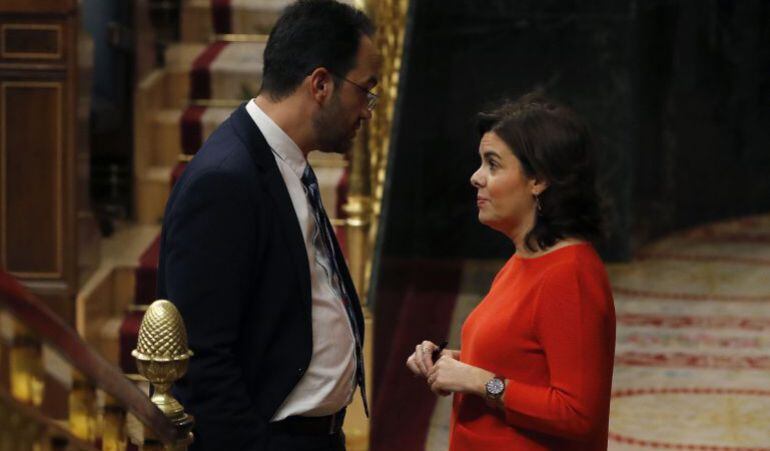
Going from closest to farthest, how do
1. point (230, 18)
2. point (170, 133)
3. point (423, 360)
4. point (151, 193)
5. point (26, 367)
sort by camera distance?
point (26, 367) → point (423, 360) → point (151, 193) → point (170, 133) → point (230, 18)

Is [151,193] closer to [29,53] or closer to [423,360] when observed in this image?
[29,53]

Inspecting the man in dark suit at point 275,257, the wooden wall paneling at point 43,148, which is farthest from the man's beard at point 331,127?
the wooden wall paneling at point 43,148

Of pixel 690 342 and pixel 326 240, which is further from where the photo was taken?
pixel 690 342

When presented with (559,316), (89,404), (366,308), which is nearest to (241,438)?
(89,404)

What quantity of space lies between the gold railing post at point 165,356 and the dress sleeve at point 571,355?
0.73m

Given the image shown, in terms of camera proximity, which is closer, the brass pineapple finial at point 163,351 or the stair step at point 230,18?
the brass pineapple finial at point 163,351

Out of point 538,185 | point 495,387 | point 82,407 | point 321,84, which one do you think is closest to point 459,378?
point 495,387

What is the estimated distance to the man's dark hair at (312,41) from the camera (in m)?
3.00

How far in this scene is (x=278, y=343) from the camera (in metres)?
2.94

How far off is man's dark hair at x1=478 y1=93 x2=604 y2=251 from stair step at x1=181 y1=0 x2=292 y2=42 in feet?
15.2

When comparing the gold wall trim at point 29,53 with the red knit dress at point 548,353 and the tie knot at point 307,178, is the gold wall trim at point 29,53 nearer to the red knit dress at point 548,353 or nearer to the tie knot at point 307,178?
the tie knot at point 307,178

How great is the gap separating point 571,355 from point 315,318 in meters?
0.53

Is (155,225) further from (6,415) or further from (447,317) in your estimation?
(6,415)

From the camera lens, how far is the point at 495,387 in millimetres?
3074
